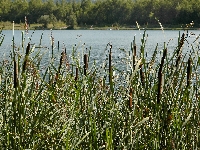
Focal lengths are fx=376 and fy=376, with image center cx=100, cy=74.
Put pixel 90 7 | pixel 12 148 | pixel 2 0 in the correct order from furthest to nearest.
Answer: pixel 90 7, pixel 2 0, pixel 12 148

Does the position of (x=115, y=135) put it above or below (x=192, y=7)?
below

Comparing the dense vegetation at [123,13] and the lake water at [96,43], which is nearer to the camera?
the lake water at [96,43]

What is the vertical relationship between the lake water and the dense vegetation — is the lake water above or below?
below

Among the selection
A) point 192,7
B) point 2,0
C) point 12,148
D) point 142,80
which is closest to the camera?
point 12,148

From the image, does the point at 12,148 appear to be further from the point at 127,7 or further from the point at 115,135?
the point at 127,7

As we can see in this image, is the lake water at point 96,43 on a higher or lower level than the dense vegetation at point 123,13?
lower

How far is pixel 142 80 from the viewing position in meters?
2.71

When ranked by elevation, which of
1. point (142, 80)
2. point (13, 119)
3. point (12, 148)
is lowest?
point (12, 148)

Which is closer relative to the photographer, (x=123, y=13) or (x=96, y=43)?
(x=96, y=43)

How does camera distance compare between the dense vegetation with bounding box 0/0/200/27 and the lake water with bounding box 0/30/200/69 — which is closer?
the lake water with bounding box 0/30/200/69

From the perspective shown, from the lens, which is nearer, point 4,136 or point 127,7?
point 4,136

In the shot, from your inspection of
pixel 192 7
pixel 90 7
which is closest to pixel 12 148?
pixel 192 7

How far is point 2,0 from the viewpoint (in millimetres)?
79312

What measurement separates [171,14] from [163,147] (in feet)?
237
